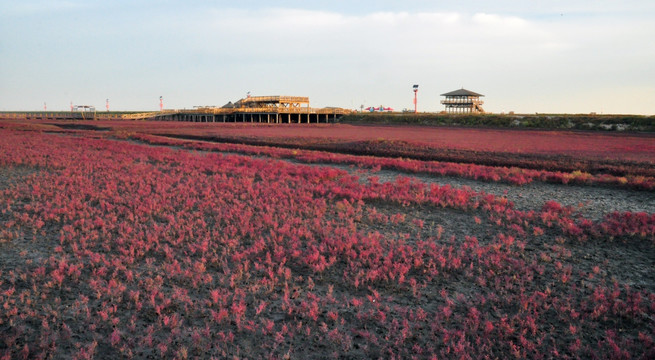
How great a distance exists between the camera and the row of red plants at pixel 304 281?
6.30m

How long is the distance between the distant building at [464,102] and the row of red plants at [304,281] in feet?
300

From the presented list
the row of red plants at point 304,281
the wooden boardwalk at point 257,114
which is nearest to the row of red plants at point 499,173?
the row of red plants at point 304,281

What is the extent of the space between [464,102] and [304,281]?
100655 millimetres

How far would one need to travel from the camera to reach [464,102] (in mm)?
100438

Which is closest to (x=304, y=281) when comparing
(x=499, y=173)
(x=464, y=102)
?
(x=499, y=173)

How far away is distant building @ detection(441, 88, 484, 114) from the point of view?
99.9m

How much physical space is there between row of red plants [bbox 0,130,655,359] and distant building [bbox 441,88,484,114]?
91.3 m

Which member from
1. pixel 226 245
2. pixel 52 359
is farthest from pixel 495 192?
pixel 52 359

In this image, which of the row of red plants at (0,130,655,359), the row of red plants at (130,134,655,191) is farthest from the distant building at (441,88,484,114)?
the row of red plants at (0,130,655,359)

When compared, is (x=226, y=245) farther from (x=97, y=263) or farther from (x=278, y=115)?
(x=278, y=115)

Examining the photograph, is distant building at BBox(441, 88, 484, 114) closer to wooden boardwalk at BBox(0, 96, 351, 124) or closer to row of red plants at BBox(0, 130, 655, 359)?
wooden boardwalk at BBox(0, 96, 351, 124)

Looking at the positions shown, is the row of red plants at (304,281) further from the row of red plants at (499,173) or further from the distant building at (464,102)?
the distant building at (464,102)

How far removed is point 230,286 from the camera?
8.17 meters

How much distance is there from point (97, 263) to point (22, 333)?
2.79 m
